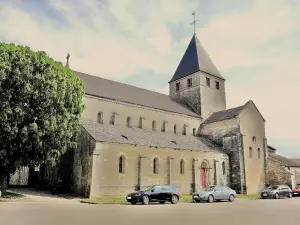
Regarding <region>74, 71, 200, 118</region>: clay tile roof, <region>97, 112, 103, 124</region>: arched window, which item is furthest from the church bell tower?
<region>97, 112, 103, 124</region>: arched window

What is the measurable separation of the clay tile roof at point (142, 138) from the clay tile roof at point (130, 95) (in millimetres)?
3802

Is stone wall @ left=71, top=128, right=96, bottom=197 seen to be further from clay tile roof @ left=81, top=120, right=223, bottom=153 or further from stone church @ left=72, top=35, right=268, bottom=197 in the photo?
clay tile roof @ left=81, top=120, right=223, bottom=153

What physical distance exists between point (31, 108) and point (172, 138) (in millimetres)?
17953

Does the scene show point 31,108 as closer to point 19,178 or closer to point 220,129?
point 19,178

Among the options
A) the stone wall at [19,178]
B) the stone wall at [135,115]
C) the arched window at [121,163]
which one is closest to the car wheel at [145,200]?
the arched window at [121,163]

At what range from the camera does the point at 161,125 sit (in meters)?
36.9

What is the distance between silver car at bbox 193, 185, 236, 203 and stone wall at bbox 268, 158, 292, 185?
56.2 feet

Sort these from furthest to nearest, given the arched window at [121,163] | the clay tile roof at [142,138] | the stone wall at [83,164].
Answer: the clay tile roof at [142,138], the arched window at [121,163], the stone wall at [83,164]

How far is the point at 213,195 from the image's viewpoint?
23.1 meters

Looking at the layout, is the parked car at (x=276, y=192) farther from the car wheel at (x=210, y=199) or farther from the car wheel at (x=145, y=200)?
the car wheel at (x=145, y=200)

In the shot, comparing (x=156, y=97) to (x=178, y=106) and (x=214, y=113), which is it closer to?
(x=178, y=106)

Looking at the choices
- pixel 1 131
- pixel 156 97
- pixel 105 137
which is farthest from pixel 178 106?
pixel 1 131

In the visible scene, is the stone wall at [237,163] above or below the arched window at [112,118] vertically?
below

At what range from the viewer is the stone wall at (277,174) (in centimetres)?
3753
